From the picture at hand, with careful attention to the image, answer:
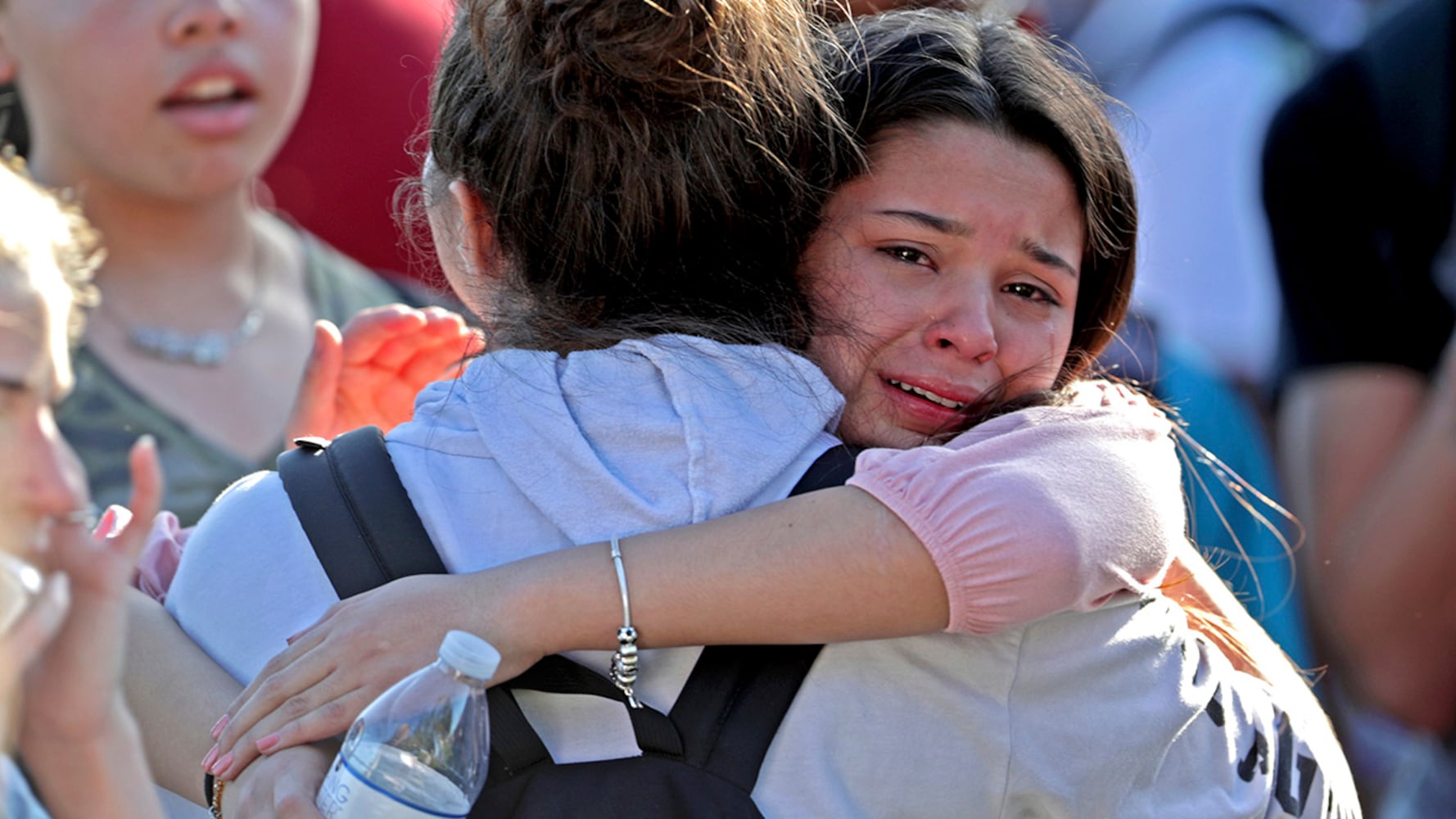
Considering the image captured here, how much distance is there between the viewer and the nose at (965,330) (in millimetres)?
1361

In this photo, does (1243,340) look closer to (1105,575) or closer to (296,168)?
(296,168)

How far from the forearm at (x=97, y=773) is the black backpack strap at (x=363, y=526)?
0.19 metres

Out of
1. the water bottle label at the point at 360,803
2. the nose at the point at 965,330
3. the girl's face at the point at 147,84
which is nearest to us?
the water bottle label at the point at 360,803

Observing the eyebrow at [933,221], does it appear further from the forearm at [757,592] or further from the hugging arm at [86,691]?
the hugging arm at [86,691]

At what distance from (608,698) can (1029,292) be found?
2.08ft

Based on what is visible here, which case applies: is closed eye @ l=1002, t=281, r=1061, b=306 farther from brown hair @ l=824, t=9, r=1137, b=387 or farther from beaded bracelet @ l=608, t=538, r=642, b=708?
beaded bracelet @ l=608, t=538, r=642, b=708

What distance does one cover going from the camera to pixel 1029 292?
4.82ft

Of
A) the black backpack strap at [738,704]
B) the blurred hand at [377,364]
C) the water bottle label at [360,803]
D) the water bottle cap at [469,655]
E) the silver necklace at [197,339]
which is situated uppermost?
the water bottle cap at [469,655]

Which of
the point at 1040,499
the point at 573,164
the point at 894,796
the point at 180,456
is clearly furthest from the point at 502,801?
the point at 180,456

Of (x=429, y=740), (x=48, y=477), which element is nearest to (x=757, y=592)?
(x=429, y=740)

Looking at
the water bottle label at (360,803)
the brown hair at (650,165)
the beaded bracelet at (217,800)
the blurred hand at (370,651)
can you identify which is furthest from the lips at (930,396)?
the beaded bracelet at (217,800)

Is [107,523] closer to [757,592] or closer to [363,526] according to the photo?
[363,526]

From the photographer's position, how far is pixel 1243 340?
318cm

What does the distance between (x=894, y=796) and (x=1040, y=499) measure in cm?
25
